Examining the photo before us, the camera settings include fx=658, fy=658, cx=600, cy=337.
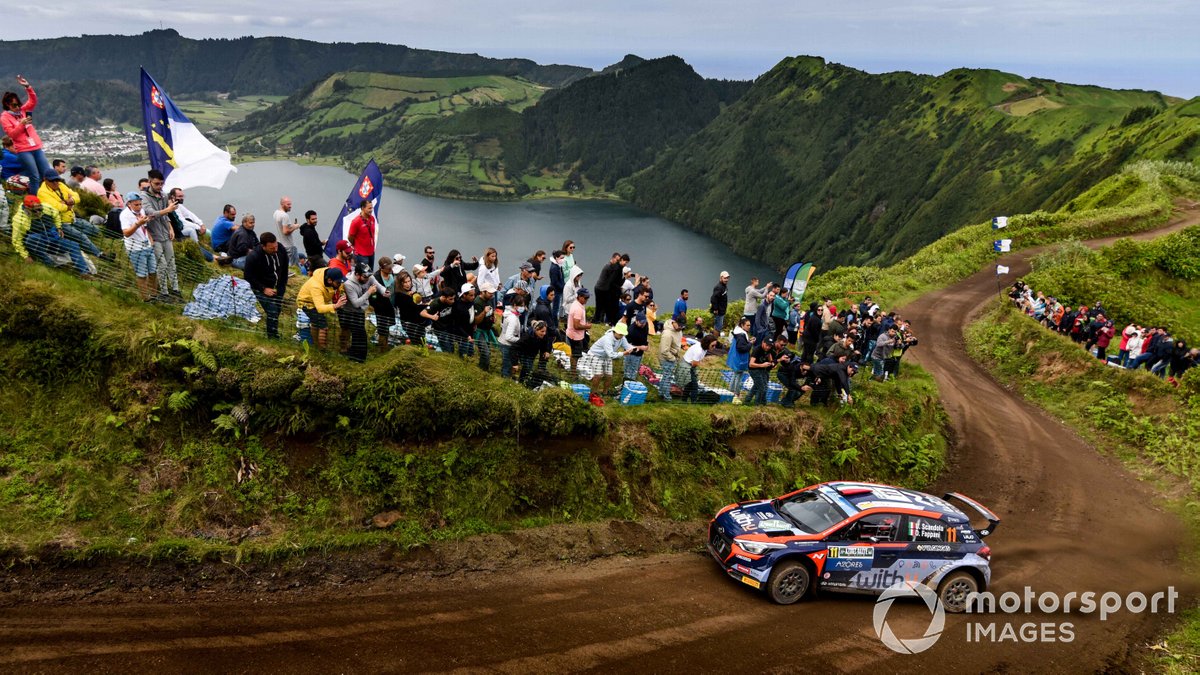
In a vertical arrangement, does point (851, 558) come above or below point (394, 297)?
below

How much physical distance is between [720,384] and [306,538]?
30.3 ft

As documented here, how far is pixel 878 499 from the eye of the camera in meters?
11.8

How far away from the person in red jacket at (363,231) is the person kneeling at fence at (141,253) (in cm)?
374

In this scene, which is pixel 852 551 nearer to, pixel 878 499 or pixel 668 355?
pixel 878 499

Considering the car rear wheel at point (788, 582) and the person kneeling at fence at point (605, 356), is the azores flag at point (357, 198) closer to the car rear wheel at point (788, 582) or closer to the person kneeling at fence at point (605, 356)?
the person kneeling at fence at point (605, 356)

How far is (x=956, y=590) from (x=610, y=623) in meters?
6.60

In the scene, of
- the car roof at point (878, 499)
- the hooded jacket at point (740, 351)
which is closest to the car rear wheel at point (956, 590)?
the car roof at point (878, 499)

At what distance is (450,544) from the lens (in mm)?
10992

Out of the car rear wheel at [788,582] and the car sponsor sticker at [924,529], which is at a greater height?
the car sponsor sticker at [924,529]

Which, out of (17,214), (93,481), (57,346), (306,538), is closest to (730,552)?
(306,538)

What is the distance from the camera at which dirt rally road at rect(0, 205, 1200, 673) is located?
26.4 ft

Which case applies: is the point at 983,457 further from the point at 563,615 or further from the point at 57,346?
the point at 57,346

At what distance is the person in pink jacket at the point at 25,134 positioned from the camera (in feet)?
38.9

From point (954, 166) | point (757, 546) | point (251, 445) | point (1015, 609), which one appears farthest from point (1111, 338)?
point (954, 166)
